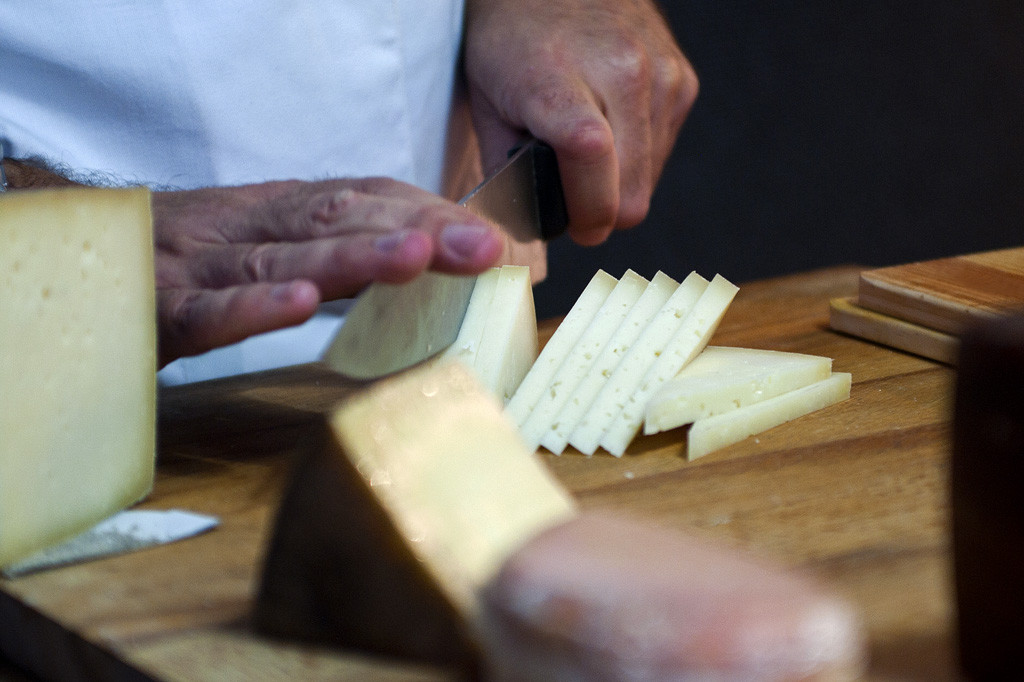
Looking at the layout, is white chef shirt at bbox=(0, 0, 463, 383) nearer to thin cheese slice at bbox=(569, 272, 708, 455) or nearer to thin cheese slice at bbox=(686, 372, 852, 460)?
thin cheese slice at bbox=(569, 272, 708, 455)

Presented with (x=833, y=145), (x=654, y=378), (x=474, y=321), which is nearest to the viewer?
(x=654, y=378)

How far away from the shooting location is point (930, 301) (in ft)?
5.35

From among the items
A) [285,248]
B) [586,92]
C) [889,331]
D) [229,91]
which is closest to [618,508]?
[285,248]

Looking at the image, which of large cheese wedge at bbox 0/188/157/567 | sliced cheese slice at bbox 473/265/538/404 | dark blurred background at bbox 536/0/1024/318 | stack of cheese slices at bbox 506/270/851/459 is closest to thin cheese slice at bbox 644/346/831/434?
stack of cheese slices at bbox 506/270/851/459

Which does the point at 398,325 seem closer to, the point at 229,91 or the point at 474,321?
the point at 474,321

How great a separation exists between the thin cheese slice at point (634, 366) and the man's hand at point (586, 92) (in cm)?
40

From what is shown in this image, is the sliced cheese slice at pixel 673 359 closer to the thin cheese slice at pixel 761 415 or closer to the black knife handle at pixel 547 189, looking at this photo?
the thin cheese slice at pixel 761 415

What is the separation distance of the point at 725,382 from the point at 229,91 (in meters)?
1.06

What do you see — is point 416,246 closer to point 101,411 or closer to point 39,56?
point 101,411

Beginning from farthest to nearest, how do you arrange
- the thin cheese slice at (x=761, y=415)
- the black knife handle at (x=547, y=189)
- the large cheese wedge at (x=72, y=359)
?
the black knife handle at (x=547, y=189)
the thin cheese slice at (x=761, y=415)
the large cheese wedge at (x=72, y=359)

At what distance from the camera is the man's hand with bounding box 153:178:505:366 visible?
1162 mm

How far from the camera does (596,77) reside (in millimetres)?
1930

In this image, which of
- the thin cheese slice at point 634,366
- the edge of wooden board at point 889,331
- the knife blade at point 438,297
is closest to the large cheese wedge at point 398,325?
the knife blade at point 438,297

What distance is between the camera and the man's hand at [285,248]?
1.16m
